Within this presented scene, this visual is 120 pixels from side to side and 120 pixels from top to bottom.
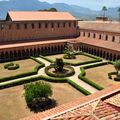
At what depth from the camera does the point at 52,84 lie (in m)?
31.6

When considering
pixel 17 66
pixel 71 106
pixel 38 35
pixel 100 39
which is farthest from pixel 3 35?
pixel 71 106

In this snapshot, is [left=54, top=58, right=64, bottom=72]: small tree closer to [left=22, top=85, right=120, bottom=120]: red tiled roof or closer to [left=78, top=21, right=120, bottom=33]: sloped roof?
[left=78, top=21, right=120, bottom=33]: sloped roof

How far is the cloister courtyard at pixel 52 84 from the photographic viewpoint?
23.7m

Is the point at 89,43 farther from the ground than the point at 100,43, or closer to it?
closer to it

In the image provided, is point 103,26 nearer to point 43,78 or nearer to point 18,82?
point 43,78

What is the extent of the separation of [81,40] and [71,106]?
47723 mm

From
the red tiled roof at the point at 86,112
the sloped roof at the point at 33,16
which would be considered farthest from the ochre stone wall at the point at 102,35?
the red tiled roof at the point at 86,112

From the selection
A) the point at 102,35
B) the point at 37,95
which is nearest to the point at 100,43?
the point at 102,35

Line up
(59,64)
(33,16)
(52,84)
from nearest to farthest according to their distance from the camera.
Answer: (52,84), (59,64), (33,16)

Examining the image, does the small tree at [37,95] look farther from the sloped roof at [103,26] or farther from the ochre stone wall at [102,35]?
the sloped roof at [103,26]

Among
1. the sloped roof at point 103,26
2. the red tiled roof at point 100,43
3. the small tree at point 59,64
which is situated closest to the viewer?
the small tree at point 59,64

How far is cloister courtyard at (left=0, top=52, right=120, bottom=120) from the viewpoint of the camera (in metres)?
23.7

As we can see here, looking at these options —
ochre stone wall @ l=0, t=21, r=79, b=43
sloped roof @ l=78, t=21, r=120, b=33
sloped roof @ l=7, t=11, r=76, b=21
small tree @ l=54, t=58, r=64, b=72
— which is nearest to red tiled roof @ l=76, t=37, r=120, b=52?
sloped roof @ l=78, t=21, r=120, b=33

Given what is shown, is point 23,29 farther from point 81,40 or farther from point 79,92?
point 79,92
